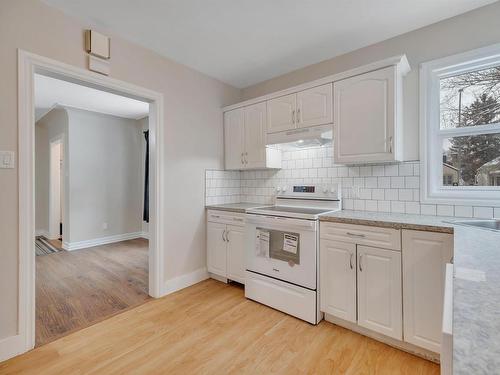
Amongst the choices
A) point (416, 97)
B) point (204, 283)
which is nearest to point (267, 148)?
point (416, 97)

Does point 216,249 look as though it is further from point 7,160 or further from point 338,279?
point 7,160

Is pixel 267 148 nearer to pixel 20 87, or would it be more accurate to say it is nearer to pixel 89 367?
pixel 20 87

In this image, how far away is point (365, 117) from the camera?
2.19 meters

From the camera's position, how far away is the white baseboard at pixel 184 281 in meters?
2.70

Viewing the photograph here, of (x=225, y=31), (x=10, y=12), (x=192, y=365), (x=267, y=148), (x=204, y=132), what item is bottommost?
(x=192, y=365)

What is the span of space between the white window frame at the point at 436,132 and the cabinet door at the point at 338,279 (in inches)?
33.6

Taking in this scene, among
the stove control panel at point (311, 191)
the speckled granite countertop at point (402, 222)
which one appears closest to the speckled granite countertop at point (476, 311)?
the speckled granite countertop at point (402, 222)

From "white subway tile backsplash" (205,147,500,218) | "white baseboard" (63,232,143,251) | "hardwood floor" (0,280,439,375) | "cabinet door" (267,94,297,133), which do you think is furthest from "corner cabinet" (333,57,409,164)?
"white baseboard" (63,232,143,251)

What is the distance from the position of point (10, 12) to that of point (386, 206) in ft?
10.7

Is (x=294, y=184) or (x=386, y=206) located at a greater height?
(x=294, y=184)

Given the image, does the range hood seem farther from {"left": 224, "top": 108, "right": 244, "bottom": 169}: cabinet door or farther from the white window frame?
the white window frame

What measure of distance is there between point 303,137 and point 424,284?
1564 millimetres

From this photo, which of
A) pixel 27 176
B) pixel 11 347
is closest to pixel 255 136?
pixel 27 176

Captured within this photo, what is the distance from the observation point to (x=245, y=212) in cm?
263
